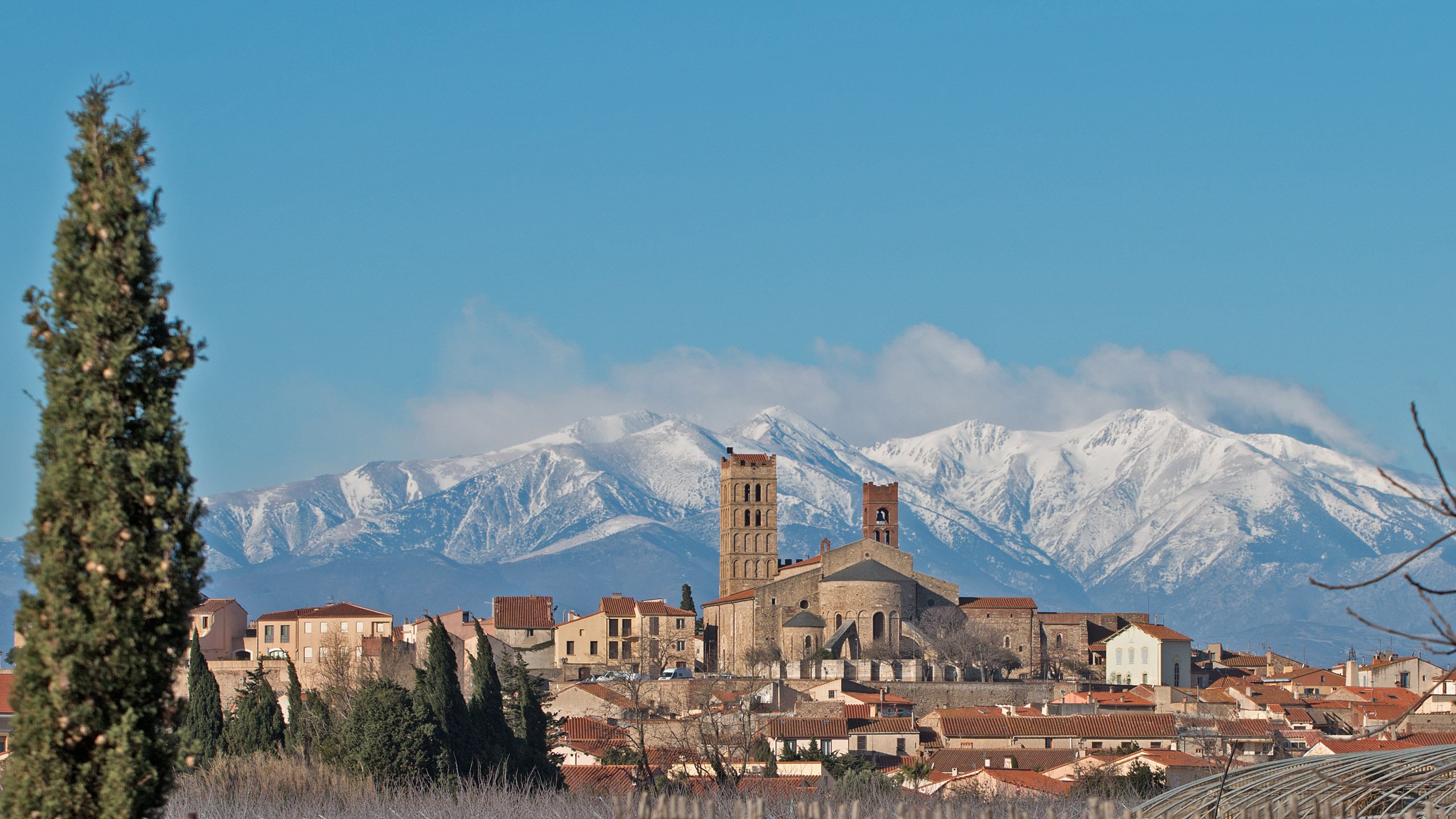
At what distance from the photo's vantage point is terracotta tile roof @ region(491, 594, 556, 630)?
86.3 metres

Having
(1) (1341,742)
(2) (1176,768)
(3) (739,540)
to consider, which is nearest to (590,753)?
(2) (1176,768)

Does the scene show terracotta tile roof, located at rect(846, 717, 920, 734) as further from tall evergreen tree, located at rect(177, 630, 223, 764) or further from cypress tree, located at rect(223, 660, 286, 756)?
cypress tree, located at rect(223, 660, 286, 756)

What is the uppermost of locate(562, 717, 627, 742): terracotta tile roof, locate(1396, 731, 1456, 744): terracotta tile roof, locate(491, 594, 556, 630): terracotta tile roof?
locate(491, 594, 556, 630): terracotta tile roof

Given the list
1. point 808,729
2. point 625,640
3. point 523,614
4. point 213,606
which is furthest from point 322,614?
point 808,729

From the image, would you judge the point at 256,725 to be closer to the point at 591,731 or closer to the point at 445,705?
the point at 445,705

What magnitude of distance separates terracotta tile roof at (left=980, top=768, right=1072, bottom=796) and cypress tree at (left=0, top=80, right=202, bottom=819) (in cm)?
2961

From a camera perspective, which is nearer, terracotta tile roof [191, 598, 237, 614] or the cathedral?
the cathedral

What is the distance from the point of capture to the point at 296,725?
121ft

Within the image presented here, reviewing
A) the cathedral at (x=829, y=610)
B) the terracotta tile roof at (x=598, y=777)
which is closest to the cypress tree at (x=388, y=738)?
the terracotta tile roof at (x=598, y=777)

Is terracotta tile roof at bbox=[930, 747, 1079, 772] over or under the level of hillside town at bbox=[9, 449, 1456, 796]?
under

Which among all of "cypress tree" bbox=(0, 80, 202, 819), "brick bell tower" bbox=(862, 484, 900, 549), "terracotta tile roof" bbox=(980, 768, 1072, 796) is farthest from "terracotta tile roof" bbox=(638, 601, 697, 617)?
"cypress tree" bbox=(0, 80, 202, 819)

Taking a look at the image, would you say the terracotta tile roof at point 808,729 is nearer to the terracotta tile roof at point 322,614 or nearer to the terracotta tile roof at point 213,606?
the terracotta tile roof at point 322,614

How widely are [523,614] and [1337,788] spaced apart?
78548 millimetres

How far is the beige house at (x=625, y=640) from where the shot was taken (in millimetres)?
82812
